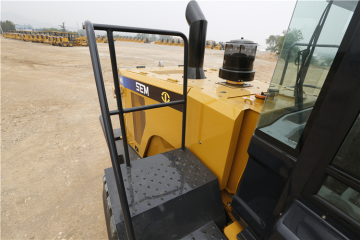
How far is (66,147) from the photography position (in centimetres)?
387

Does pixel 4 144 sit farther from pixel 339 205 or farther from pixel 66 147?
pixel 339 205

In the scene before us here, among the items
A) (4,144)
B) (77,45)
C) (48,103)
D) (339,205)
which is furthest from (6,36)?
(339,205)

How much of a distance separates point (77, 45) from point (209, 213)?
3244cm

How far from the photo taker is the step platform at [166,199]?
1062 millimetres

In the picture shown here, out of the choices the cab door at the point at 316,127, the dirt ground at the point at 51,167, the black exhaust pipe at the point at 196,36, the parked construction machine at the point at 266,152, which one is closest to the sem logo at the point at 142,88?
the parked construction machine at the point at 266,152

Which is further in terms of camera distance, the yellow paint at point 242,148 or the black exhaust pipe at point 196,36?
the black exhaust pipe at point 196,36

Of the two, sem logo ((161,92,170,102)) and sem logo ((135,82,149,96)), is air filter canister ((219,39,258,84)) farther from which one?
sem logo ((135,82,149,96))

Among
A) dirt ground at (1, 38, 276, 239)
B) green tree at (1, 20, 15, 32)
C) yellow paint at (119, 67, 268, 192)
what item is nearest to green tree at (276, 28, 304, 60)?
yellow paint at (119, 67, 268, 192)

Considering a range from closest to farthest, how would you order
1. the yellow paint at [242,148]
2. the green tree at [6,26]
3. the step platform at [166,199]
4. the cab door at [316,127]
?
the cab door at [316,127]
the step platform at [166,199]
the yellow paint at [242,148]
the green tree at [6,26]

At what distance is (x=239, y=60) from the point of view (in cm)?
163

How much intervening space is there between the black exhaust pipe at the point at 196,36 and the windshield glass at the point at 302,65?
124cm

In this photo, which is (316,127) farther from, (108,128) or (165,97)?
(165,97)

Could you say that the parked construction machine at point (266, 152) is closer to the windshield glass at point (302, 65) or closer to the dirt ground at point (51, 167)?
the windshield glass at point (302, 65)

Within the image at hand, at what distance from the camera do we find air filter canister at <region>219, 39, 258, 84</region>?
5.28 feet
